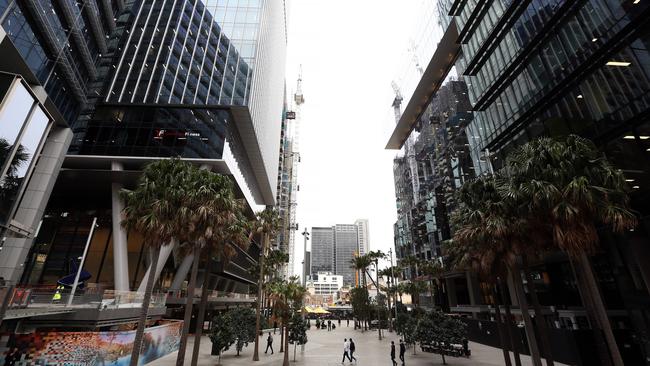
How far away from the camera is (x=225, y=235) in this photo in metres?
22.2

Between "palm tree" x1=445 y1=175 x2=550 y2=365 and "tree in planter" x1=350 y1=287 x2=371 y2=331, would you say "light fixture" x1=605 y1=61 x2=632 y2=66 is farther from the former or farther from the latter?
"tree in planter" x1=350 y1=287 x2=371 y2=331

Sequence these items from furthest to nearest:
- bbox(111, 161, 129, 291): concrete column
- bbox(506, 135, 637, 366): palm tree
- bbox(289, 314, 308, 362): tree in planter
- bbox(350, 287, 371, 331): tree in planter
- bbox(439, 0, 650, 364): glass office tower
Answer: bbox(350, 287, 371, 331): tree in planter → bbox(111, 161, 129, 291): concrete column → bbox(289, 314, 308, 362): tree in planter → bbox(439, 0, 650, 364): glass office tower → bbox(506, 135, 637, 366): palm tree

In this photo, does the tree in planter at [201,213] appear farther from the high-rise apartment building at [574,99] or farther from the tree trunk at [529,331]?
the high-rise apartment building at [574,99]

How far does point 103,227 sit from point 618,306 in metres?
62.3

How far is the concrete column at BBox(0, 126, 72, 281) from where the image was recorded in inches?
1016

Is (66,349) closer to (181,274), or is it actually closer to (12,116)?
(12,116)

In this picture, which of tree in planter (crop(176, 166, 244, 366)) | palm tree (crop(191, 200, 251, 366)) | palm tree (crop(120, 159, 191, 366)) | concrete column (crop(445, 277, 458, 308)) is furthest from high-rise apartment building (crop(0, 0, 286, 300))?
concrete column (crop(445, 277, 458, 308))

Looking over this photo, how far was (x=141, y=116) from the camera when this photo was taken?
41375 millimetres

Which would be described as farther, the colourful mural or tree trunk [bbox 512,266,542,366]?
the colourful mural

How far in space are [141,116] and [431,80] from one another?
189 ft

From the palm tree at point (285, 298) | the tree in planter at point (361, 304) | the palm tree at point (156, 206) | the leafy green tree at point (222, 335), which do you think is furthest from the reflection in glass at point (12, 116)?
the tree in planter at point (361, 304)

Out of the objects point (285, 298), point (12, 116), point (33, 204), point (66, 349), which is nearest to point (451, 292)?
point (285, 298)

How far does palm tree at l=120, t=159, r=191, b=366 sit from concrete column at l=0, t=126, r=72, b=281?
14.2 metres

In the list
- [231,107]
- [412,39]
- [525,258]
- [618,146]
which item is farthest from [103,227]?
[412,39]
